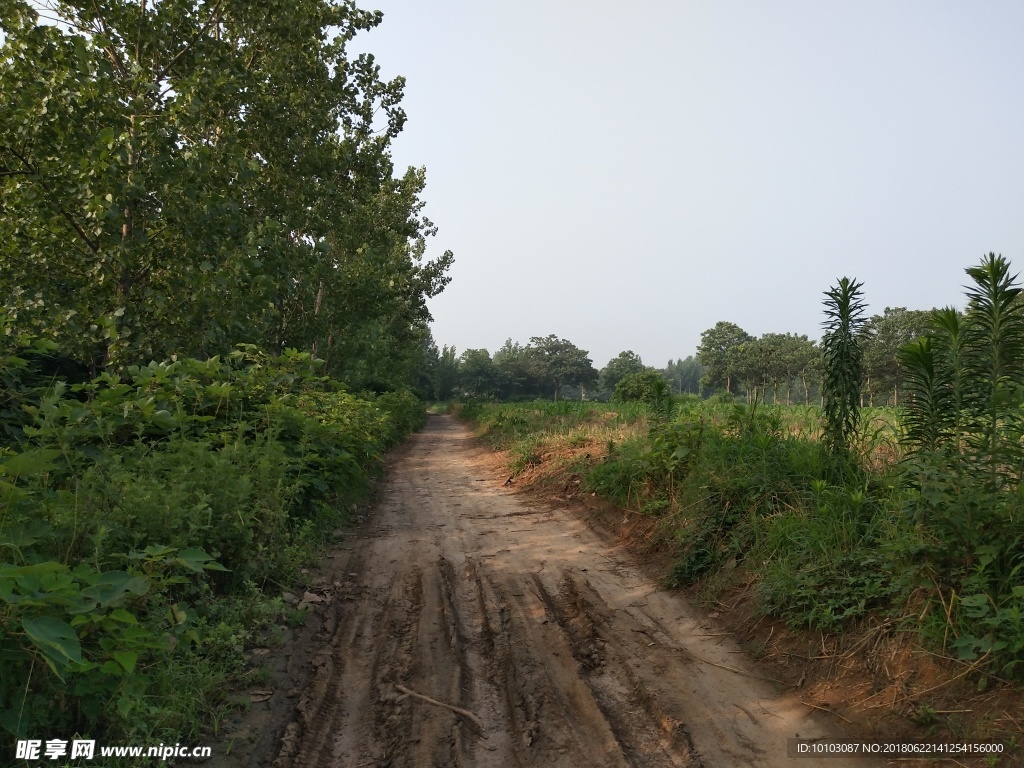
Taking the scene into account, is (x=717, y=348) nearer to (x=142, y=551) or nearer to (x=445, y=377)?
(x=445, y=377)

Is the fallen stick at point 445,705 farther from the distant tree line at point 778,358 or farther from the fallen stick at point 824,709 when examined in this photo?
the distant tree line at point 778,358

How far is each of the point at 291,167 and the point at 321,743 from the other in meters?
11.3

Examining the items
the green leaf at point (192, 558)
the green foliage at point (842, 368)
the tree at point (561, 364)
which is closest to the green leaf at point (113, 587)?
the green leaf at point (192, 558)

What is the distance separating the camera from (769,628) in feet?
16.3

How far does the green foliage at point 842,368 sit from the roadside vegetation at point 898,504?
14mm

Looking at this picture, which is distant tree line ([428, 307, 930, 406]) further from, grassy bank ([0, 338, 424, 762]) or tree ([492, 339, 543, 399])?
grassy bank ([0, 338, 424, 762])

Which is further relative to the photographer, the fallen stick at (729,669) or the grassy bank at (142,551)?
the fallen stick at (729,669)

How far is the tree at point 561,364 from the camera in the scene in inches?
4609

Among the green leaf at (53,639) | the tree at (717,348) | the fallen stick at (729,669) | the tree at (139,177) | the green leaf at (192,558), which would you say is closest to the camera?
the green leaf at (53,639)

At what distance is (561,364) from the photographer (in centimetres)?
11831

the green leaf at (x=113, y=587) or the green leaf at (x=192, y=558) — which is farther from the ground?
the green leaf at (x=192, y=558)

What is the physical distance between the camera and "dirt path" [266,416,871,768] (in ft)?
11.6

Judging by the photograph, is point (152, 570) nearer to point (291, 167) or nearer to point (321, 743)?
point (321, 743)

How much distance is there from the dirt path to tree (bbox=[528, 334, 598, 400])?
10942 centimetres
